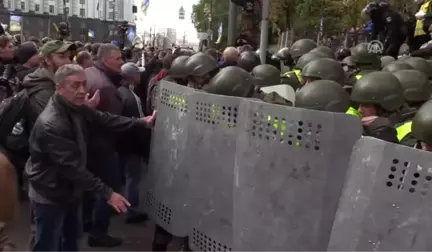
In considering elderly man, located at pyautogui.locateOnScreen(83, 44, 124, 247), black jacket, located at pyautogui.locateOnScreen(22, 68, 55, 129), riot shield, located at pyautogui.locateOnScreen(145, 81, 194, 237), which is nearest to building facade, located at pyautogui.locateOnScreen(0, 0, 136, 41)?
elderly man, located at pyautogui.locateOnScreen(83, 44, 124, 247)

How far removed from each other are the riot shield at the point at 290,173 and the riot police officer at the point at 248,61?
432 cm

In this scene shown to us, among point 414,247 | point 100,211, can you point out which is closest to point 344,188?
point 414,247

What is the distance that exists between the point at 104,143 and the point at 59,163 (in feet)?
5.14

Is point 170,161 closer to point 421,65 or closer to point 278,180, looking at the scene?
point 278,180

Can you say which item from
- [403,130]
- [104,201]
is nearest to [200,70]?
[104,201]

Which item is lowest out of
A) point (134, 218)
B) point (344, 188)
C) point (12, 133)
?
point (134, 218)

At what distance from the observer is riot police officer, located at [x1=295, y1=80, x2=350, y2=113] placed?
3936 millimetres

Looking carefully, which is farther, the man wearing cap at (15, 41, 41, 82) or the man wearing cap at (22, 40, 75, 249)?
the man wearing cap at (15, 41, 41, 82)

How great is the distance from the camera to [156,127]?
192 inches

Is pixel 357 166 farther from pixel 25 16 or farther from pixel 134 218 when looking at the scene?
pixel 25 16

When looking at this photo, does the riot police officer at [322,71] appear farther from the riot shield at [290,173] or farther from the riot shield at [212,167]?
the riot shield at [290,173]

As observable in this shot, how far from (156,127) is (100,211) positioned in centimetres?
165

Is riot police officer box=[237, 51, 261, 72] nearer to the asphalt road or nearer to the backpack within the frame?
the asphalt road

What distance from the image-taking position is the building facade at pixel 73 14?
6006 cm
